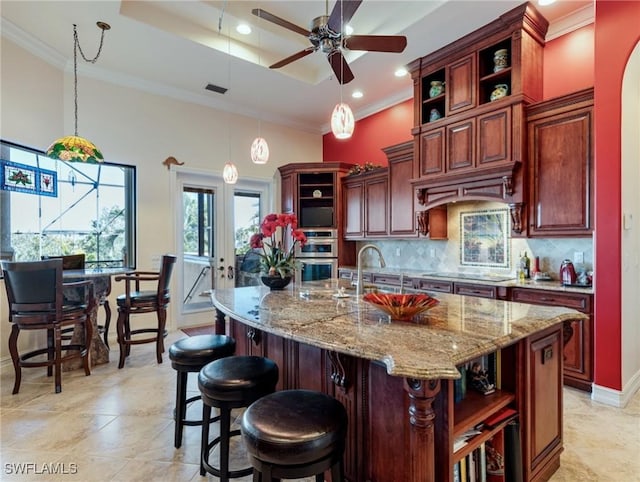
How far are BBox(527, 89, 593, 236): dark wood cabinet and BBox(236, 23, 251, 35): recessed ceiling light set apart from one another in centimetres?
305

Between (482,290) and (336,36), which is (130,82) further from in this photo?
(482,290)

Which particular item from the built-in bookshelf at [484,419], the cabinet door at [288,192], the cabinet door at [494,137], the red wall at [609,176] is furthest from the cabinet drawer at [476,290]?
the cabinet door at [288,192]

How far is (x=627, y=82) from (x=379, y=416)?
3209mm

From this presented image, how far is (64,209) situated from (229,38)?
286 cm

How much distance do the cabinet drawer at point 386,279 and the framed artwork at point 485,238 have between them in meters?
0.85

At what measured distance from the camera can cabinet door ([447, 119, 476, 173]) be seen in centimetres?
363

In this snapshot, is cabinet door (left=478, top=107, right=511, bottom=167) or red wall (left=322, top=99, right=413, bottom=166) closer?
cabinet door (left=478, top=107, right=511, bottom=167)

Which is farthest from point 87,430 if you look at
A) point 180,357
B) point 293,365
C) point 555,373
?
point 555,373

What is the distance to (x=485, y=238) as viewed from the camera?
157 inches

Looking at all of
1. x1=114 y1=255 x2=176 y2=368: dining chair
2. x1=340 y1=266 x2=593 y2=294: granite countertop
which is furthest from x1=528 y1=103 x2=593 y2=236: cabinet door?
x1=114 y1=255 x2=176 y2=368: dining chair

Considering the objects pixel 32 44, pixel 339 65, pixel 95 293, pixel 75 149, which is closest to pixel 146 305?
pixel 95 293

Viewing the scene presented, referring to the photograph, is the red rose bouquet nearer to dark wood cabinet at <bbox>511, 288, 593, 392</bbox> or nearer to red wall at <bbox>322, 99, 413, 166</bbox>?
dark wood cabinet at <bbox>511, 288, 593, 392</bbox>

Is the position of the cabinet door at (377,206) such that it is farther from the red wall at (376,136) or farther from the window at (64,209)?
the window at (64,209)

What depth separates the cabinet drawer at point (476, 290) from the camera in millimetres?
3326
